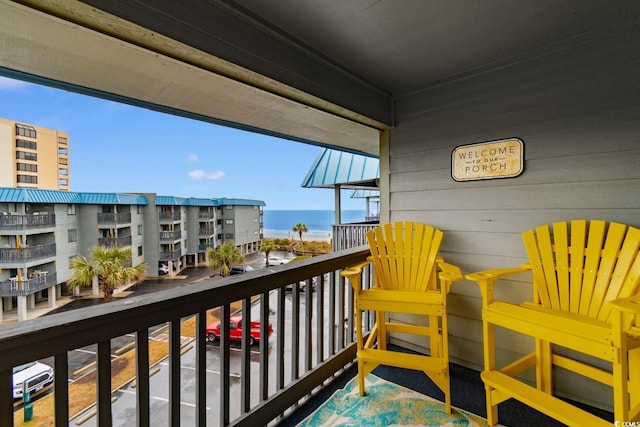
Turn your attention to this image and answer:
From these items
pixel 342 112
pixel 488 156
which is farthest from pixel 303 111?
pixel 488 156

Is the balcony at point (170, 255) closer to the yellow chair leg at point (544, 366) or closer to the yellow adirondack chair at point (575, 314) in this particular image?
the yellow adirondack chair at point (575, 314)

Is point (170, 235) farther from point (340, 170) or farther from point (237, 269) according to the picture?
point (340, 170)

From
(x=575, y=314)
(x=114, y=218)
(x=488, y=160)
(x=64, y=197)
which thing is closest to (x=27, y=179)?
(x=64, y=197)

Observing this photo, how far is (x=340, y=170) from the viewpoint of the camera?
6465mm

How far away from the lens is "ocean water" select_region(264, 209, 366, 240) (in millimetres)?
3961

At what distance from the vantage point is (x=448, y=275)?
1.71 metres

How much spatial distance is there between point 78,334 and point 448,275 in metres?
1.70

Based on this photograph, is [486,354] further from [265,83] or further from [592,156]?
[265,83]

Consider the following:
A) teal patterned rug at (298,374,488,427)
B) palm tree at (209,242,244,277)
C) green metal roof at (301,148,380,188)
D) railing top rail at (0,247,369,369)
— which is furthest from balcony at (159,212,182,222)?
green metal roof at (301,148,380,188)

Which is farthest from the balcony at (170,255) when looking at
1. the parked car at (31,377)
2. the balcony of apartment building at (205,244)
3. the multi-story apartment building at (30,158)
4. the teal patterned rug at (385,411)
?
the teal patterned rug at (385,411)

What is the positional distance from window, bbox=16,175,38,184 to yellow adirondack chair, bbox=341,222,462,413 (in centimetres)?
162

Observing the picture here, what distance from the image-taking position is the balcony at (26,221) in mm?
1186

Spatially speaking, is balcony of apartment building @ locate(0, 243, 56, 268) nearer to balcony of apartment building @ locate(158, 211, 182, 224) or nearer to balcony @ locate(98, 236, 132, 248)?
balcony @ locate(98, 236, 132, 248)

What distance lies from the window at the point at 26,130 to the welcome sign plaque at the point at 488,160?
2.49 meters
